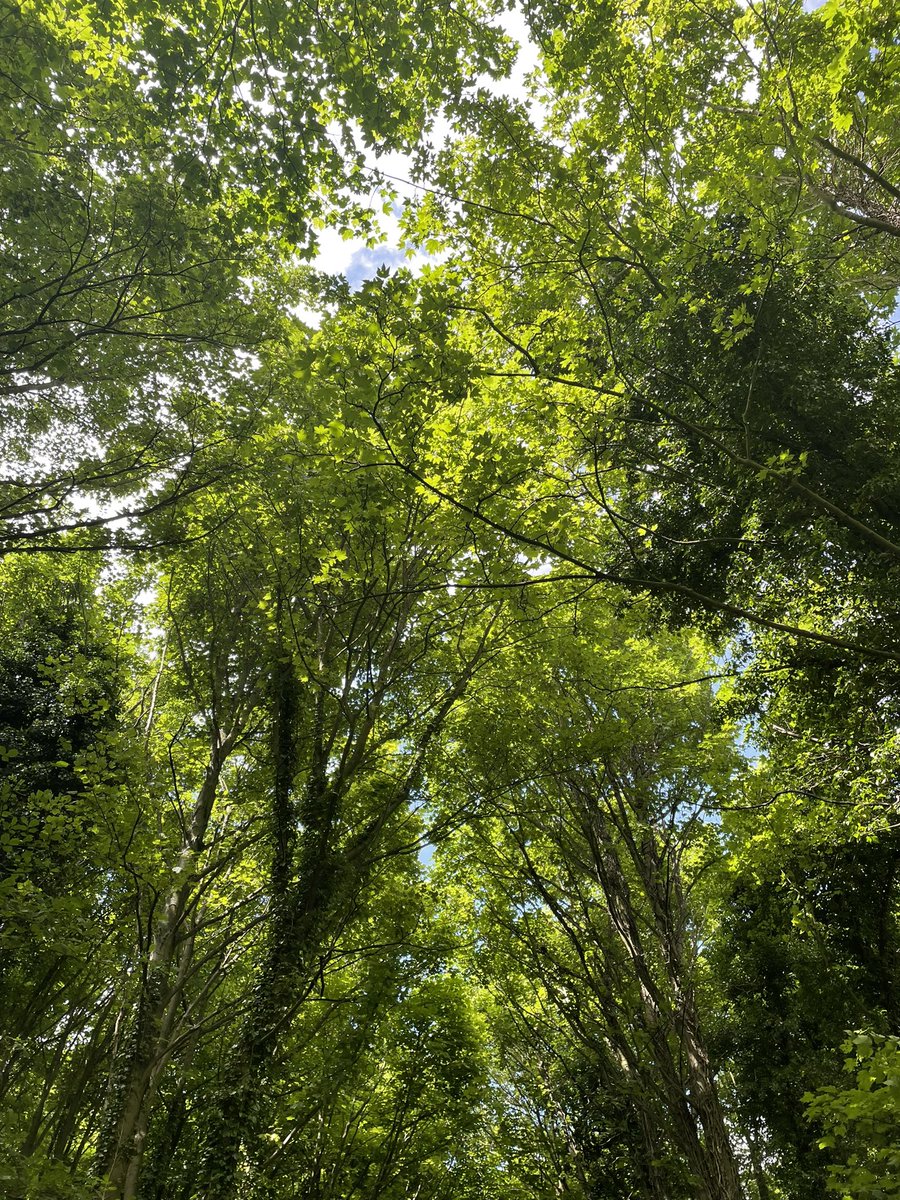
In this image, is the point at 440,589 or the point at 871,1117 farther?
the point at 440,589

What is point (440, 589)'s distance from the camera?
7281 millimetres

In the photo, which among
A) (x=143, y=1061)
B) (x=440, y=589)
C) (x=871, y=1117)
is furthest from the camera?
(x=440, y=589)

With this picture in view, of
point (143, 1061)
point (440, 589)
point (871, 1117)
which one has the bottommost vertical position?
point (143, 1061)

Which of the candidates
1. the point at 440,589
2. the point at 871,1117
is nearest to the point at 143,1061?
the point at 440,589

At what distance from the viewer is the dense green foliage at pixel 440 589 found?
4570 mm

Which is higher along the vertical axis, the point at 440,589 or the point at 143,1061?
the point at 440,589

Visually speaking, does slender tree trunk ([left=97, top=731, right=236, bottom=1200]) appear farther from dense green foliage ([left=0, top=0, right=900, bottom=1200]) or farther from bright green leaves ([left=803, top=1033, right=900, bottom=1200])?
bright green leaves ([left=803, top=1033, right=900, bottom=1200])

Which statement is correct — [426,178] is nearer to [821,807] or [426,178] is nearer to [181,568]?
[181,568]

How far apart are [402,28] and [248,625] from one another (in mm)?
6049

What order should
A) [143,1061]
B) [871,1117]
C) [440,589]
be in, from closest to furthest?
[871,1117]
[143,1061]
[440,589]

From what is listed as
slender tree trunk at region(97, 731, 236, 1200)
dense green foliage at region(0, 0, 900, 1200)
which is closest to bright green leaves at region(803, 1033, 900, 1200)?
dense green foliage at region(0, 0, 900, 1200)

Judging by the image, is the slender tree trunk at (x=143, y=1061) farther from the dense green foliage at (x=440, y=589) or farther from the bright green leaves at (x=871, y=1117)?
the bright green leaves at (x=871, y=1117)

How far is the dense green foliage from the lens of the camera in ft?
15.0

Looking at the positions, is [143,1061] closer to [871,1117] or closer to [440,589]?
[440,589]
